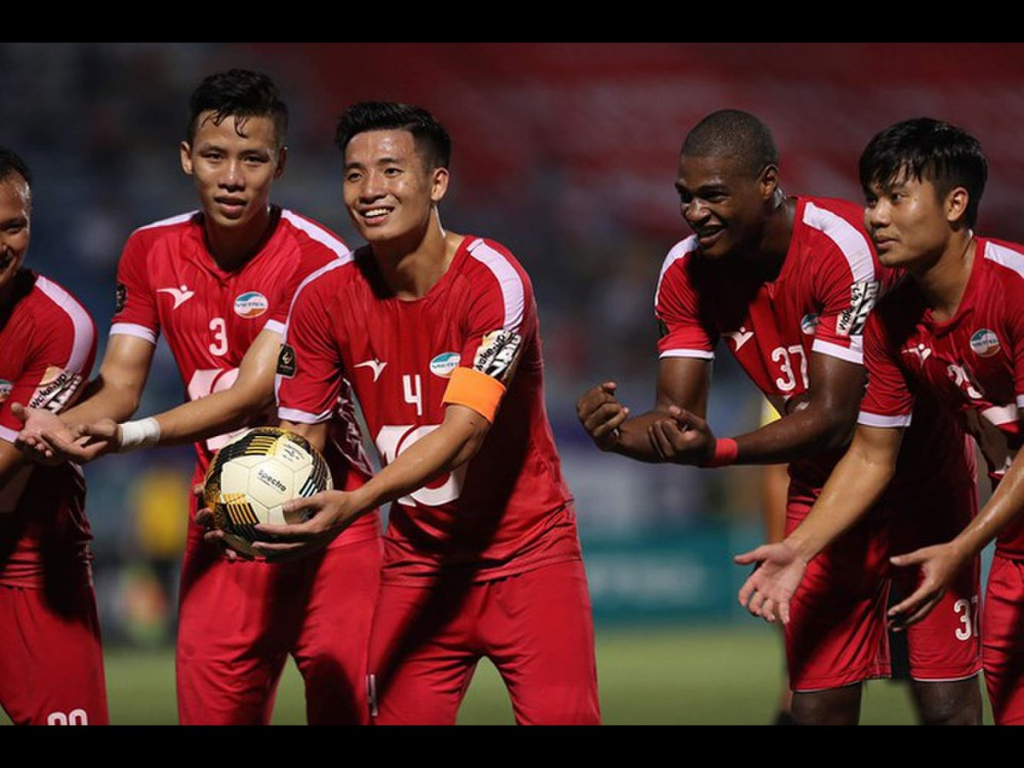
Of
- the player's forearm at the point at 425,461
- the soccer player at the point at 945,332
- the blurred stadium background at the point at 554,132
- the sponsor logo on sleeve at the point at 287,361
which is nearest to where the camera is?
the player's forearm at the point at 425,461

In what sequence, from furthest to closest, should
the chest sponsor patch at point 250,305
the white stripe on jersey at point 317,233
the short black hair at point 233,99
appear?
the white stripe on jersey at point 317,233
the chest sponsor patch at point 250,305
the short black hair at point 233,99

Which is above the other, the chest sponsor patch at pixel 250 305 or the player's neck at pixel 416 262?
the player's neck at pixel 416 262

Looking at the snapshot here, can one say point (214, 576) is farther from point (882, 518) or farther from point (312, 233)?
point (882, 518)

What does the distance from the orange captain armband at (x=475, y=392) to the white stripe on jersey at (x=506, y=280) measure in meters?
0.22

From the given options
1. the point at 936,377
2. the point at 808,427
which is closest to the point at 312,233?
the point at 808,427

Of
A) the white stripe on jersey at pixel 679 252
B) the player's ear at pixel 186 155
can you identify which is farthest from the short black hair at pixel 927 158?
the player's ear at pixel 186 155

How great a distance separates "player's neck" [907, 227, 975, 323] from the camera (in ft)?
15.2

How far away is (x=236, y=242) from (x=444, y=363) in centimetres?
116

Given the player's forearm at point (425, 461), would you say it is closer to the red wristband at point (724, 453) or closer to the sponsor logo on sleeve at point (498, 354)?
the sponsor logo on sleeve at point (498, 354)

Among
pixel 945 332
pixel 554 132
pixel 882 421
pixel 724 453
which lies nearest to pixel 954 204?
pixel 945 332

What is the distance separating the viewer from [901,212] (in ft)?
15.1

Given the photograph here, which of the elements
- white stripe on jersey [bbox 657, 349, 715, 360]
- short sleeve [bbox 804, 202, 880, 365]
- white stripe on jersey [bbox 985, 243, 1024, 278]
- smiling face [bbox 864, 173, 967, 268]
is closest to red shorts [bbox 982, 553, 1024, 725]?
short sleeve [bbox 804, 202, 880, 365]

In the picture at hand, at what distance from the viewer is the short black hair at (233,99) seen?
17.3ft

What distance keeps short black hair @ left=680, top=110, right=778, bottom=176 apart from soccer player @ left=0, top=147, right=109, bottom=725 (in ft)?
7.60
